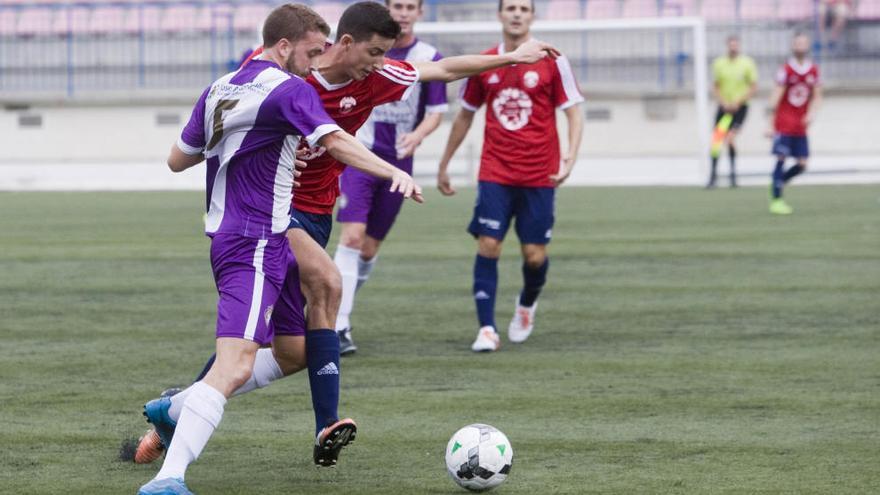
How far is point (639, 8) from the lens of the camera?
1291 inches

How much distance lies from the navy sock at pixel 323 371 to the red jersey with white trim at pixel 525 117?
3455 mm

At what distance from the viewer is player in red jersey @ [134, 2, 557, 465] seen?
227 inches

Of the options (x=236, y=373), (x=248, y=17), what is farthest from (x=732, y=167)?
(x=236, y=373)

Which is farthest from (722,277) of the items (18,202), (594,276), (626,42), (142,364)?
(626,42)

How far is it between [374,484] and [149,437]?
0.96 m

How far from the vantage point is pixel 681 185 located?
2588 centimetres

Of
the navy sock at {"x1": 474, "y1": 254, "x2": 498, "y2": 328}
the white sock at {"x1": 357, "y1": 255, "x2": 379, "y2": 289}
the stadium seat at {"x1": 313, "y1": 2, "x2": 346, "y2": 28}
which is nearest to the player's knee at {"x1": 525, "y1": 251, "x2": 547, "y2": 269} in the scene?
the navy sock at {"x1": 474, "y1": 254, "x2": 498, "y2": 328}

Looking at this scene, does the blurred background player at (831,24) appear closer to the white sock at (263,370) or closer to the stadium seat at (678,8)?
the stadium seat at (678,8)

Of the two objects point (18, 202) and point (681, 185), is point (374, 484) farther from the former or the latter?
point (681, 185)

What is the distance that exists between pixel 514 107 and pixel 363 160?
4.29 m

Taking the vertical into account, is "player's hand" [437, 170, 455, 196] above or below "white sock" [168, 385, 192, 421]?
above

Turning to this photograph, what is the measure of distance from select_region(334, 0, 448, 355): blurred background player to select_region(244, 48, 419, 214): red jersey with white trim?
7.48 ft

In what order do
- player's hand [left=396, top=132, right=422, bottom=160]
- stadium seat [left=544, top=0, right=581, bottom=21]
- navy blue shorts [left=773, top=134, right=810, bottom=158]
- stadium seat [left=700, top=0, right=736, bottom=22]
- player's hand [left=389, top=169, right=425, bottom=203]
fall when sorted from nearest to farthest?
player's hand [left=389, top=169, right=425, bottom=203] < player's hand [left=396, top=132, right=422, bottom=160] < navy blue shorts [left=773, top=134, right=810, bottom=158] < stadium seat [left=544, top=0, right=581, bottom=21] < stadium seat [left=700, top=0, right=736, bottom=22]

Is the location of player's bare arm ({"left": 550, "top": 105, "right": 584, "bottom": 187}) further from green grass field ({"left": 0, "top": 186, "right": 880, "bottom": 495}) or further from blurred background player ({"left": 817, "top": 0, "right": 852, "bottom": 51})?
blurred background player ({"left": 817, "top": 0, "right": 852, "bottom": 51})
